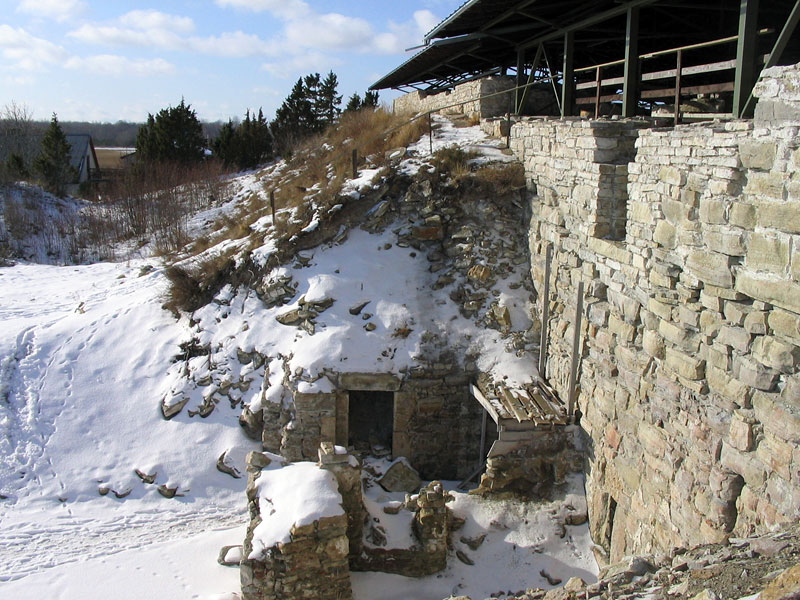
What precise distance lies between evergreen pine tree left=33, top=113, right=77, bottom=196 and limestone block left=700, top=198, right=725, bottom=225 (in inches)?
1213

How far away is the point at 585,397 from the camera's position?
7.94 meters

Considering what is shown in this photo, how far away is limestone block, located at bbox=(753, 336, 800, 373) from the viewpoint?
4.42 meters

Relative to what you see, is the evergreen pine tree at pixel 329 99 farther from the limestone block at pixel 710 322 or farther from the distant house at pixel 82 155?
the limestone block at pixel 710 322

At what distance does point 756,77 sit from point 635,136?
60.6 inches

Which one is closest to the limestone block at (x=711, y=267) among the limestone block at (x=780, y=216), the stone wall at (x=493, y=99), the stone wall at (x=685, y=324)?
the stone wall at (x=685, y=324)

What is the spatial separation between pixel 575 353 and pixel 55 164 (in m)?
30.5

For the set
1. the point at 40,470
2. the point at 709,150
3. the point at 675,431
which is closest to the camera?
the point at 709,150

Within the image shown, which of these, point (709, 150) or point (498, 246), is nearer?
point (709, 150)

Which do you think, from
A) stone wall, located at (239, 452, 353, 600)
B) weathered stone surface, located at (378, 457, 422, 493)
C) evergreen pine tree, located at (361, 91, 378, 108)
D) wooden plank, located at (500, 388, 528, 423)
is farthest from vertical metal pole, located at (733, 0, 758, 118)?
evergreen pine tree, located at (361, 91, 378, 108)

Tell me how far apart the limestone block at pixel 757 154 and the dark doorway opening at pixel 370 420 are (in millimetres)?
A: 6576

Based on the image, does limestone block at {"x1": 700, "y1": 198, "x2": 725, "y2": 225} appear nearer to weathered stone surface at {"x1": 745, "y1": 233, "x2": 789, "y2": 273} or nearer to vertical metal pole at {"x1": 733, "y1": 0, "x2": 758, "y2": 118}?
weathered stone surface at {"x1": 745, "y1": 233, "x2": 789, "y2": 273}

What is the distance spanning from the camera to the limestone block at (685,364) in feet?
18.0

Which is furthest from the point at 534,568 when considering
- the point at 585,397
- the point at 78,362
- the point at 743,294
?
the point at 78,362

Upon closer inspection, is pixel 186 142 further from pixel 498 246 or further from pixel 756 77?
pixel 756 77
